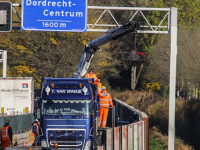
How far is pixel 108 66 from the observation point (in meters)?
55.2

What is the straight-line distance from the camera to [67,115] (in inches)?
582

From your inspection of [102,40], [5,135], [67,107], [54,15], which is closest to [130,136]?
[67,107]

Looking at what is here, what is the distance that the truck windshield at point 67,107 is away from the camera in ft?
48.8

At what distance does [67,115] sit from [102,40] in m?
5.55

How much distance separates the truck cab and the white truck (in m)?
11.0

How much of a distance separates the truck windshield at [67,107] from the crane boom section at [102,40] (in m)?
4.35

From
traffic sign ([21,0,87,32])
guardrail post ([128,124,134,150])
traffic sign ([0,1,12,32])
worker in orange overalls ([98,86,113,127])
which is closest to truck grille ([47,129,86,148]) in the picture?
guardrail post ([128,124,134,150])

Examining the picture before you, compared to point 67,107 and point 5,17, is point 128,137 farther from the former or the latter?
point 5,17

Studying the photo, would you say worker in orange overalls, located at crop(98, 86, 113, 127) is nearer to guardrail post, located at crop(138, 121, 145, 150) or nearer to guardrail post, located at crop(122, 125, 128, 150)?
guardrail post, located at crop(138, 121, 145, 150)

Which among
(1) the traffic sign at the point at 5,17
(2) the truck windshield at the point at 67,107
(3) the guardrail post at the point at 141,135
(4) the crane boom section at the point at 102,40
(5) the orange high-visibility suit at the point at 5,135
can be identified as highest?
(1) the traffic sign at the point at 5,17

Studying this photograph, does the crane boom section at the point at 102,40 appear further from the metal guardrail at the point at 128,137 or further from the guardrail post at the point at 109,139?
the guardrail post at the point at 109,139

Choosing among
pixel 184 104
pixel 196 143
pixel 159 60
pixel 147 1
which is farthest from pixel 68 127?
pixel 147 1

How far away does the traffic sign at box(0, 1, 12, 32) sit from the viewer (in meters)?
18.2

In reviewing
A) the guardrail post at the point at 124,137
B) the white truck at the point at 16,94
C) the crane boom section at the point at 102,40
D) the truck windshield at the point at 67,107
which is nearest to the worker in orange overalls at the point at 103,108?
the crane boom section at the point at 102,40
